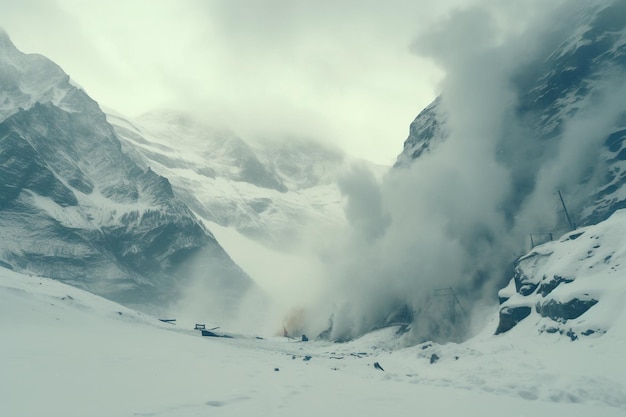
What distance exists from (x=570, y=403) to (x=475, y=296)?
241ft

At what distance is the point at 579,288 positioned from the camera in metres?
36.8

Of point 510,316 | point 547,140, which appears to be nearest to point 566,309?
point 510,316

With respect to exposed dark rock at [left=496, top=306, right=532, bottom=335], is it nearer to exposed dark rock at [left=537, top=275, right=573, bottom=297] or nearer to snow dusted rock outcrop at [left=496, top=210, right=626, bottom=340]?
snow dusted rock outcrop at [left=496, top=210, right=626, bottom=340]

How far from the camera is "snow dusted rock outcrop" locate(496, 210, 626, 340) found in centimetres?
3106

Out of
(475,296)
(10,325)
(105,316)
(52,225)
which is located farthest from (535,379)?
(52,225)

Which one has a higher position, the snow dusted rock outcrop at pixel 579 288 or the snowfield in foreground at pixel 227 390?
the snow dusted rock outcrop at pixel 579 288

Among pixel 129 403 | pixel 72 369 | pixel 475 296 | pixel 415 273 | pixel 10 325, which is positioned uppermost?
pixel 415 273

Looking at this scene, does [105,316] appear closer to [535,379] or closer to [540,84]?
[535,379]

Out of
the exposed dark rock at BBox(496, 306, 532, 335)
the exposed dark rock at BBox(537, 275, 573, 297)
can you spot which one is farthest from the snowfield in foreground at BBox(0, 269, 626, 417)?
the exposed dark rock at BBox(496, 306, 532, 335)

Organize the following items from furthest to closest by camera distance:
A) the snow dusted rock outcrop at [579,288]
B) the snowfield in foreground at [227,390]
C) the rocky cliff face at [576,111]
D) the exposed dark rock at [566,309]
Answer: the rocky cliff face at [576,111], the exposed dark rock at [566,309], the snow dusted rock outcrop at [579,288], the snowfield in foreground at [227,390]

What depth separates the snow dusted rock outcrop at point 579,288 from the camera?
102 ft

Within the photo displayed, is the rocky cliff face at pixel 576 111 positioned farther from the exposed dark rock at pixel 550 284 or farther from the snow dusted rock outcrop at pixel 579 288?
the exposed dark rock at pixel 550 284

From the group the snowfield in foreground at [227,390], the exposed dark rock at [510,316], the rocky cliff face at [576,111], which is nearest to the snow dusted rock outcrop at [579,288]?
the exposed dark rock at [510,316]

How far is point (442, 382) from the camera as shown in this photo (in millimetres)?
17328
